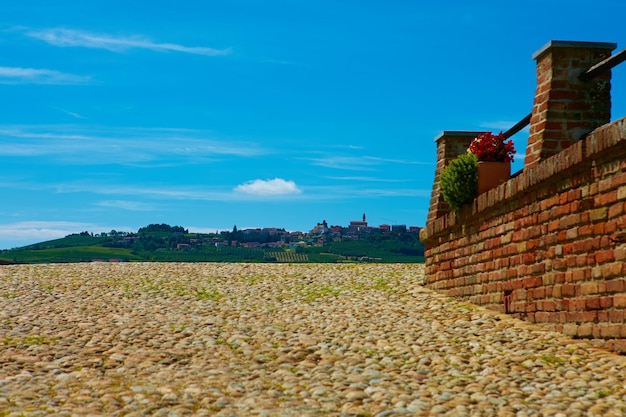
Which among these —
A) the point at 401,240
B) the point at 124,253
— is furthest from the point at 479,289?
the point at 124,253

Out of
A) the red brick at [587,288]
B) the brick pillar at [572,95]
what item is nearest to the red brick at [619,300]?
the red brick at [587,288]

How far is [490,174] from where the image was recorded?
1352 cm

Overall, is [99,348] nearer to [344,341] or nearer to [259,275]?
[344,341]

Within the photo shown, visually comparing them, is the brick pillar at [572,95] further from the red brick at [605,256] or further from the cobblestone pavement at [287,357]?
the cobblestone pavement at [287,357]

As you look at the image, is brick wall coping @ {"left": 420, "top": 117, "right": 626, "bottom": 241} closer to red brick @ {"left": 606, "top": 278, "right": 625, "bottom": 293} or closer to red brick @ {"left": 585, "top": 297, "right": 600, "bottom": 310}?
red brick @ {"left": 606, "top": 278, "right": 625, "bottom": 293}

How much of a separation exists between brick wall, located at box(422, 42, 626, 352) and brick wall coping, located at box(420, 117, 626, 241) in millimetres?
14

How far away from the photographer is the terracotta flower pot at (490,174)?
13.5 meters

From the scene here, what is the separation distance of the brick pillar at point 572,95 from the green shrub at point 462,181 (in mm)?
1943

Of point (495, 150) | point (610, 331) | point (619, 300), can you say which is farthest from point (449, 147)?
point (619, 300)

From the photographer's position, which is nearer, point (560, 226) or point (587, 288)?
point (587, 288)

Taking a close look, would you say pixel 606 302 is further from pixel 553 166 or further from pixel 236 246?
pixel 236 246

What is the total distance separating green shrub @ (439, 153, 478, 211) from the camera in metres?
13.7

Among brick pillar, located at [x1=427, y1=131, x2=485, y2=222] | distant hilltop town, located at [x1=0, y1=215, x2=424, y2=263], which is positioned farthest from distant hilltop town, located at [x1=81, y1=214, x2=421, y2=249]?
brick pillar, located at [x1=427, y1=131, x2=485, y2=222]

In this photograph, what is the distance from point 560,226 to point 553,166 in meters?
0.84
